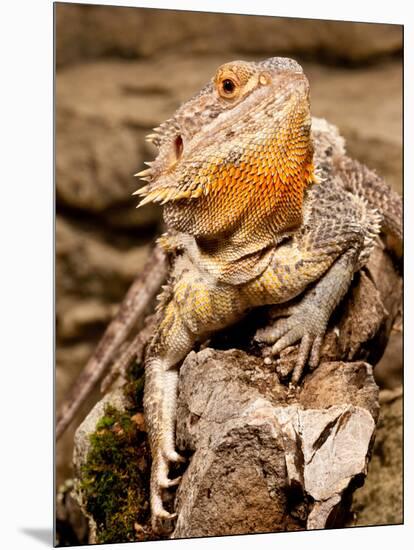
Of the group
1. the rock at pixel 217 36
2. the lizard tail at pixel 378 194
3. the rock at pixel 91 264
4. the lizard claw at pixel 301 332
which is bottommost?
the lizard claw at pixel 301 332

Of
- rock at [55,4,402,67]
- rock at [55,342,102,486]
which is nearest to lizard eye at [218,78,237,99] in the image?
rock at [55,4,402,67]

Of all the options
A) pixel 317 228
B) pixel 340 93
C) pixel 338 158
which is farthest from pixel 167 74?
pixel 317 228

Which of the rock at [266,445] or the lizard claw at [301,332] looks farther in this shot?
the lizard claw at [301,332]

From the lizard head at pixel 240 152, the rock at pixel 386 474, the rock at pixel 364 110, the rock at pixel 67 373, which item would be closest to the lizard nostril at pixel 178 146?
the lizard head at pixel 240 152

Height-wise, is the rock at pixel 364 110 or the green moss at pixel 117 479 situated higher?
the rock at pixel 364 110

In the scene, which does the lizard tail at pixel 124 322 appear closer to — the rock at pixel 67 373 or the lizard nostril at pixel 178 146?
the rock at pixel 67 373

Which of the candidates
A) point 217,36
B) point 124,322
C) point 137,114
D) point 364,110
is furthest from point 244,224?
point 137,114
